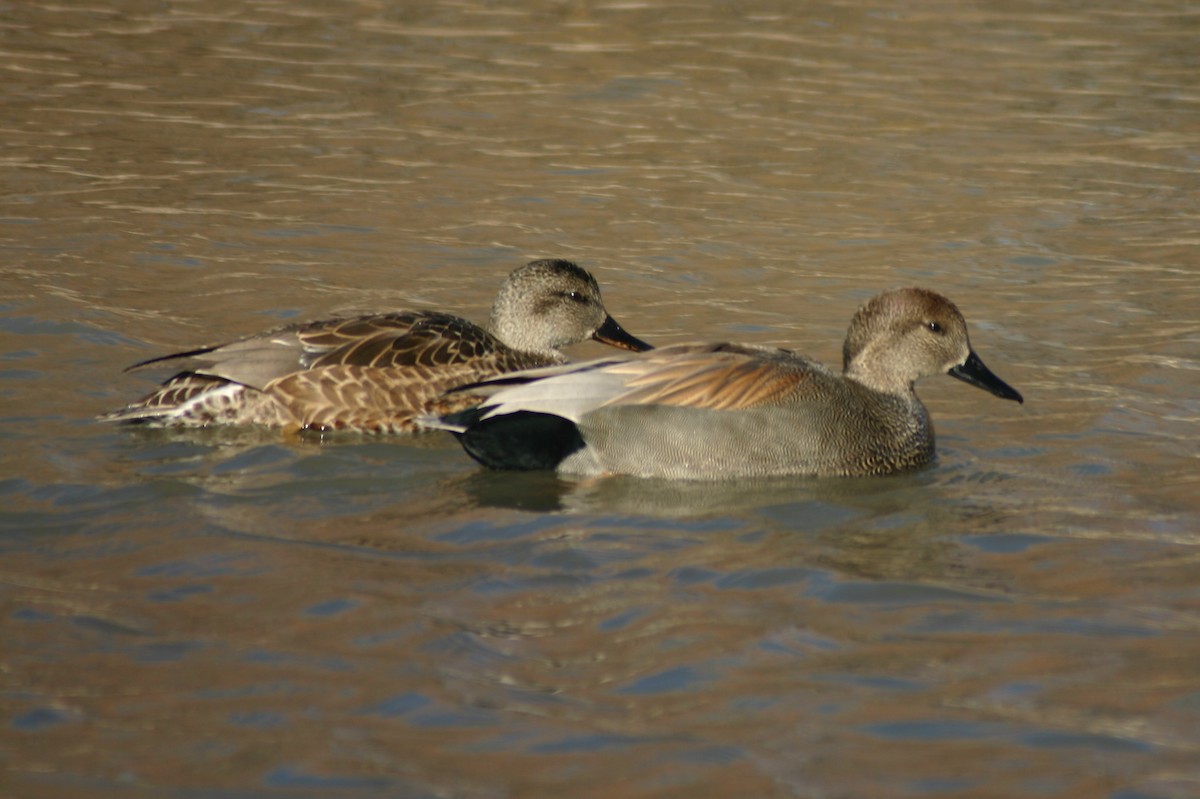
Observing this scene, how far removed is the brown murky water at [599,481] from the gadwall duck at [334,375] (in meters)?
0.16

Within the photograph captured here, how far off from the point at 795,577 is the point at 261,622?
1.72m

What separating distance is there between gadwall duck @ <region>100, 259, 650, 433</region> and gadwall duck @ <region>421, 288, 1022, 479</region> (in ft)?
2.05

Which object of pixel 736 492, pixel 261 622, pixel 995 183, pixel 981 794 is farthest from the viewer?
pixel 995 183

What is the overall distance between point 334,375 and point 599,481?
1.35m

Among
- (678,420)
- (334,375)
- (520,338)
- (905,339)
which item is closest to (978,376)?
(905,339)

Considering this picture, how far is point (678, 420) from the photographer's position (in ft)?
21.6

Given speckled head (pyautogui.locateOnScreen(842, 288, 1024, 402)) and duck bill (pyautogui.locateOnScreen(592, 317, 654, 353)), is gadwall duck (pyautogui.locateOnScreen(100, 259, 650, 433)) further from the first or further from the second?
speckled head (pyautogui.locateOnScreen(842, 288, 1024, 402))

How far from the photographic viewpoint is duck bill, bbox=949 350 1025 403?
7.16m

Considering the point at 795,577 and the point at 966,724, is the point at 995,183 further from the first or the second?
the point at 966,724

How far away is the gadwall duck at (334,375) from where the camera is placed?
717 cm

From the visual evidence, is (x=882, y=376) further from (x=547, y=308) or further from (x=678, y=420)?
(x=547, y=308)

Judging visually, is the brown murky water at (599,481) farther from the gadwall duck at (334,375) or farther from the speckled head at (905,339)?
the speckled head at (905,339)

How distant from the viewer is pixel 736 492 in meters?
6.54

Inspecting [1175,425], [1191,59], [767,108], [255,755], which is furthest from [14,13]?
[255,755]
